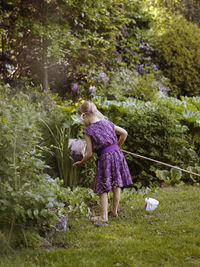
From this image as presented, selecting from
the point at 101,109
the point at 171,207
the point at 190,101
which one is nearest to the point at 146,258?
the point at 171,207

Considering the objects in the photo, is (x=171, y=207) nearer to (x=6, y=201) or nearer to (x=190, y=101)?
(x=6, y=201)

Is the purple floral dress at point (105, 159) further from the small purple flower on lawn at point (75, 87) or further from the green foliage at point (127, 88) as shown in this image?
the small purple flower on lawn at point (75, 87)

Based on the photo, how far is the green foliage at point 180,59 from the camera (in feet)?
33.2

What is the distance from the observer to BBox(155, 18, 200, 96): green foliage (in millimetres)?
10109

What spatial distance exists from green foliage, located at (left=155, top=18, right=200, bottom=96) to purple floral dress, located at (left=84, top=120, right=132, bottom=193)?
6635 mm

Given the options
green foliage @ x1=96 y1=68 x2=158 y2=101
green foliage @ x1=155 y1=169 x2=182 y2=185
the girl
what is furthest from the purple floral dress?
green foliage @ x1=96 y1=68 x2=158 y2=101

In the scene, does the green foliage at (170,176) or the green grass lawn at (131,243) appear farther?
the green foliage at (170,176)

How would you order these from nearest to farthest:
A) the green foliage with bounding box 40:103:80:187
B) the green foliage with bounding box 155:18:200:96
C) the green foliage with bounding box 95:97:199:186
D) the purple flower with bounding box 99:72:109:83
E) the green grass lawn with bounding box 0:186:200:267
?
the green grass lawn with bounding box 0:186:200:267 → the green foliage with bounding box 40:103:80:187 → the green foliage with bounding box 95:97:199:186 → the purple flower with bounding box 99:72:109:83 → the green foliage with bounding box 155:18:200:96

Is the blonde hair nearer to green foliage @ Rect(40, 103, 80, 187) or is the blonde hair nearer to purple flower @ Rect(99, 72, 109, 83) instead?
green foliage @ Rect(40, 103, 80, 187)

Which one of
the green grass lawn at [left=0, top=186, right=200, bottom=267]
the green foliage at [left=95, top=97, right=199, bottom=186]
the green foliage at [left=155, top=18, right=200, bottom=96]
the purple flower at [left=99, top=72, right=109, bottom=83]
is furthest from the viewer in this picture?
the green foliage at [left=155, top=18, right=200, bottom=96]

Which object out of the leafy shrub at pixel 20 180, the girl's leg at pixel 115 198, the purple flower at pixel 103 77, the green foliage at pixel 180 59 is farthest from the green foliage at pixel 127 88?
the leafy shrub at pixel 20 180

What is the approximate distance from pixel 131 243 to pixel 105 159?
1024mm

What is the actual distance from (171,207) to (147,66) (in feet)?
22.0

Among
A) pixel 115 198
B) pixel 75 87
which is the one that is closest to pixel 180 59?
pixel 75 87
